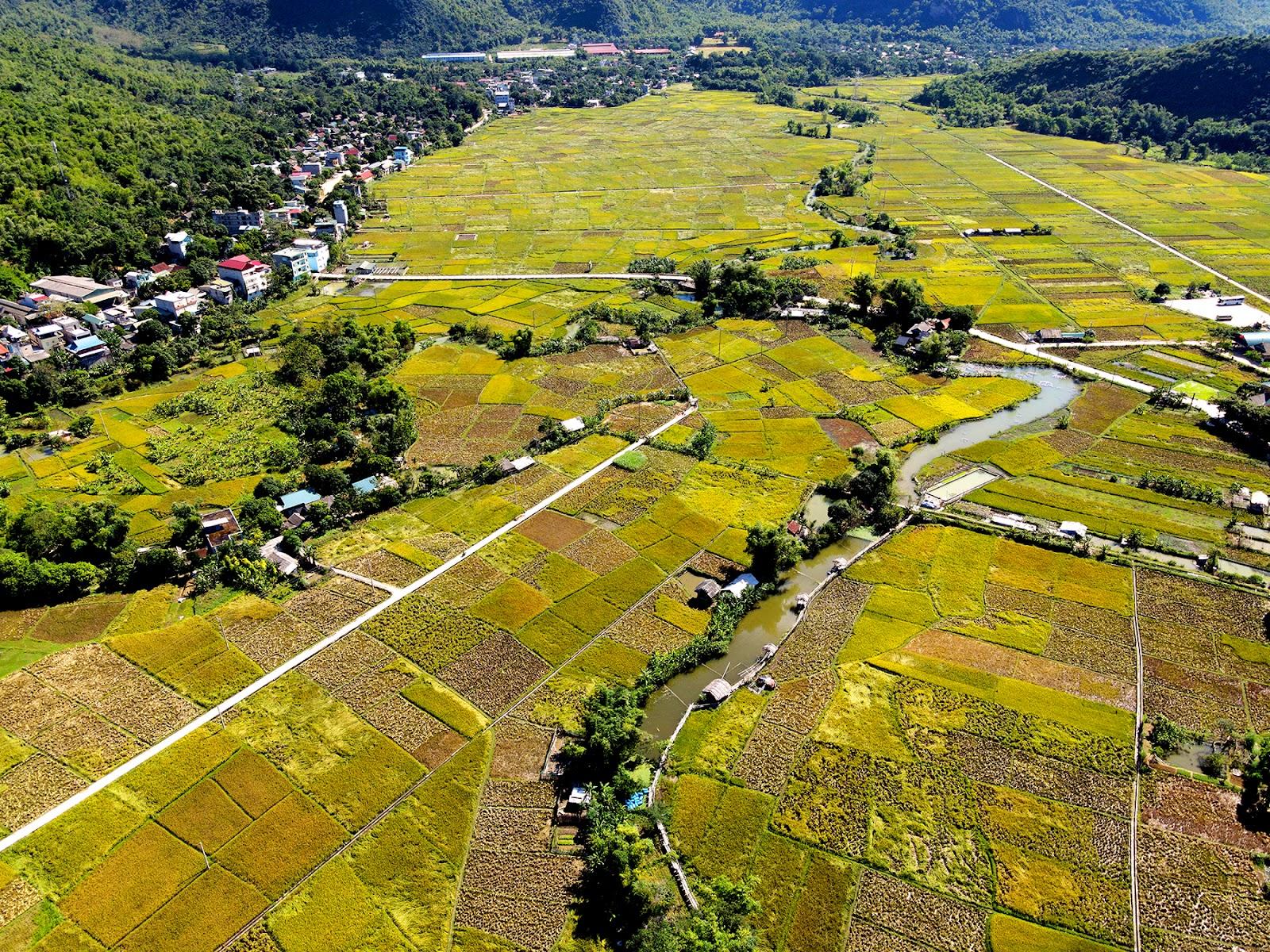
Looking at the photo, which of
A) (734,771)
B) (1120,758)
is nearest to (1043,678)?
(1120,758)

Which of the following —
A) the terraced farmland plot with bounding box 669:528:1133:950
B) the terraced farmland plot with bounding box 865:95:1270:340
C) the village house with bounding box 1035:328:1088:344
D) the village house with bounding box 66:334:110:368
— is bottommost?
the terraced farmland plot with bounding box 669:528:1133:950

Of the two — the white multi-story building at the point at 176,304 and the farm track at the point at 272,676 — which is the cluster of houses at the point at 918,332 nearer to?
the farm track at the point at 272,676

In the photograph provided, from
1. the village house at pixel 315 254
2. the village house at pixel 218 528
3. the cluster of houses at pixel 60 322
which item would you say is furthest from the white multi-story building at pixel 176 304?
the village house at pixel 218 528

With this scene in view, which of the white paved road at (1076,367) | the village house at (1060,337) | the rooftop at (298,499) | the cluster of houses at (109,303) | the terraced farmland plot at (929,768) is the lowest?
the terraced farmland plot at (929,768)

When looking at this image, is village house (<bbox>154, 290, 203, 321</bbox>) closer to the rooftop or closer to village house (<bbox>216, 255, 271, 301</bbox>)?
village house (<bbox>216, 255, 271, 301</bbox>)

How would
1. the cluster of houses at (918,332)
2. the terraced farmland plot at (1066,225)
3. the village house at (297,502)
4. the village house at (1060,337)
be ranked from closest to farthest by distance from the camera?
the village house at (297,502)
the cluster of houses at (918,332)
the village house at (1060,337)
the terraced farmland plot at (1066,225)

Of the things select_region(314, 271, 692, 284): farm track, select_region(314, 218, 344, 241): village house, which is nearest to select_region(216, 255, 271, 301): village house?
select_region(314, 271, 692, 284): farm track

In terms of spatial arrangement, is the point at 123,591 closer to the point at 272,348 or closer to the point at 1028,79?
the point at 272,348
